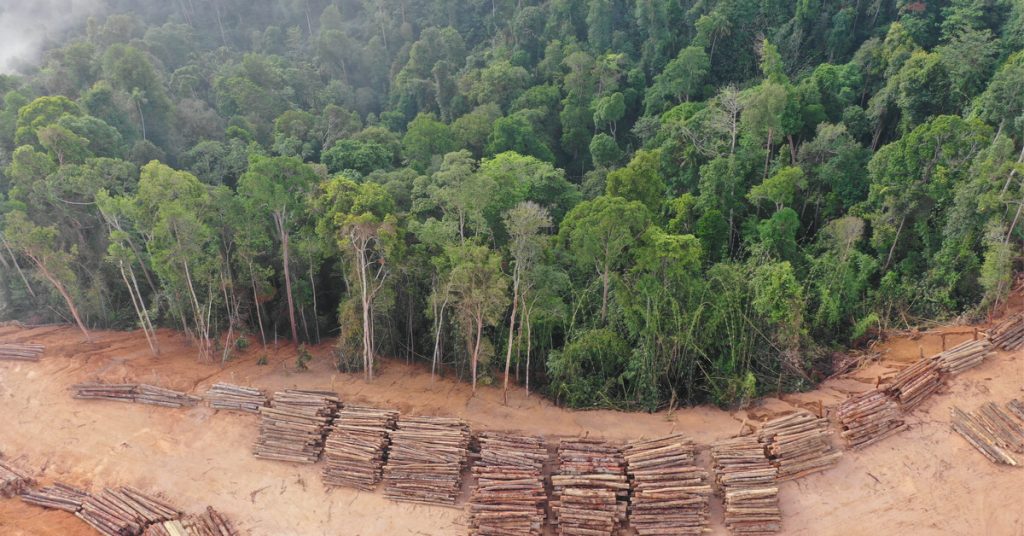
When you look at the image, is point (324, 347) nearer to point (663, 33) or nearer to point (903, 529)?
point (903, 529)

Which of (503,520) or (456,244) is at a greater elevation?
(456,244)

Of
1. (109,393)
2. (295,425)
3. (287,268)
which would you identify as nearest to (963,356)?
(295,425)

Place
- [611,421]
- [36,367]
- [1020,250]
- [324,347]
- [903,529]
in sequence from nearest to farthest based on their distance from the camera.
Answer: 1. [903,529]
2. [611,421]
3. [1020,250]
4. [36,367]
5. [324,347]

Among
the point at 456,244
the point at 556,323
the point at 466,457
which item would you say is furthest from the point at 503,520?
the point at 456,244

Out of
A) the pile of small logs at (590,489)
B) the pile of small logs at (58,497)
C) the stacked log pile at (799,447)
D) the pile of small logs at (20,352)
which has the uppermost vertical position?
the stacked log pile at (799,447)

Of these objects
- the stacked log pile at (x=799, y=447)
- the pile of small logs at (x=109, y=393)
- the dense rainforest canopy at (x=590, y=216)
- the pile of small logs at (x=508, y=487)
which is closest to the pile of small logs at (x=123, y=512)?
the pile of small logs at (x=109, y=393)

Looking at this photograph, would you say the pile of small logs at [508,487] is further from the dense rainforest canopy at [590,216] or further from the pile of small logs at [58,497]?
the pile of small logs at [58,497]

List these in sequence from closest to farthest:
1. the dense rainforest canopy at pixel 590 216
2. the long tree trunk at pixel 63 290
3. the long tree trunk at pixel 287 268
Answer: the dense rainforest canopy at pixel 590 216 < the long tree trunk at pixel 287 268 < the long tree trunk at pixel 63 290
